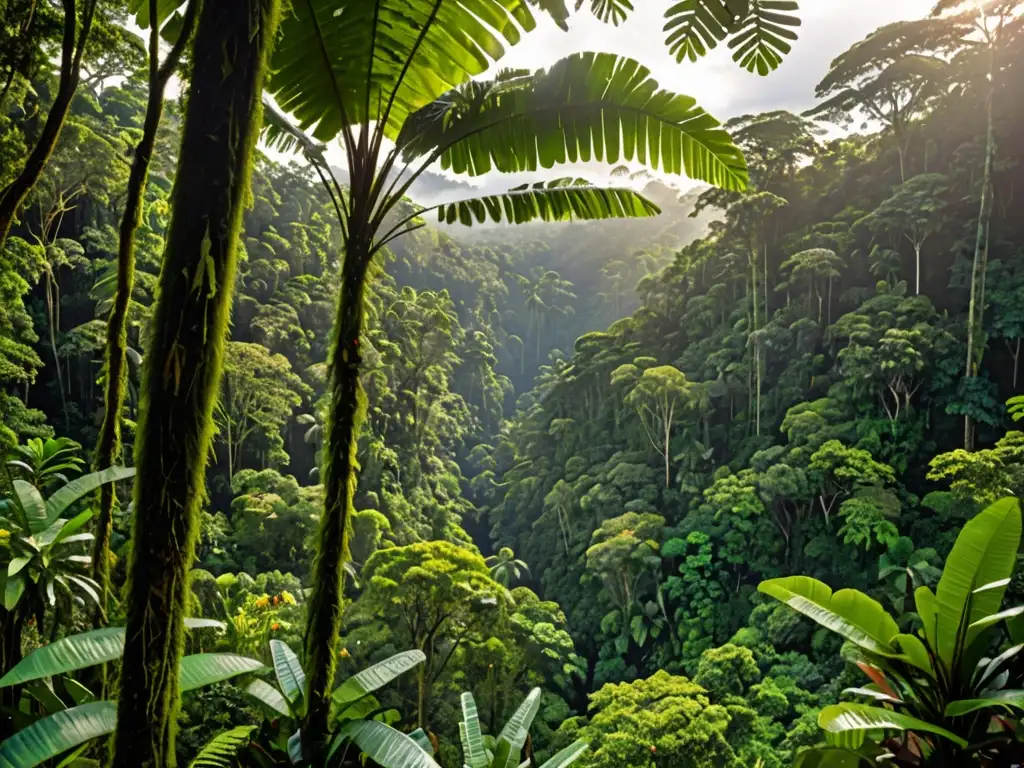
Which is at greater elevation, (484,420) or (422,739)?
(422,739)

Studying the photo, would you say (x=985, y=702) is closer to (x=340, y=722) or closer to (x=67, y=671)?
(x=340, y=722)

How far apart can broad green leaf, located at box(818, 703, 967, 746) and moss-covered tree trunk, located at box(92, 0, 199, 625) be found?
9.91 feet

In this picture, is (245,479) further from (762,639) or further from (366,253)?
(366,253)

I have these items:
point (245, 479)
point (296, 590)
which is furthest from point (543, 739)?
point (245, 479)

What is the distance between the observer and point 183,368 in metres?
1.31

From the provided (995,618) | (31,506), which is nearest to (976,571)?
(995,618)

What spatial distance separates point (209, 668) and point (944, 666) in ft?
9.85

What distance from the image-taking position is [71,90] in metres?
3.30

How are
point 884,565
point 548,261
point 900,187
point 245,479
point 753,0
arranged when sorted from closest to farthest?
point 753,0, point 884,565, point 245,479, point 900,187, point 548,261

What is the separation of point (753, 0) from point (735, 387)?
60.0 ft

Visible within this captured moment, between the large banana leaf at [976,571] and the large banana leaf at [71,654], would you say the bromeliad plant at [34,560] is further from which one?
the large banana leaf at [976,571]

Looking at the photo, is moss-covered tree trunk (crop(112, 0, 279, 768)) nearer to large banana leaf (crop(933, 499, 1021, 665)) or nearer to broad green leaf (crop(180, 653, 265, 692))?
broad green leaf (crop(180, 653, 265, 692))

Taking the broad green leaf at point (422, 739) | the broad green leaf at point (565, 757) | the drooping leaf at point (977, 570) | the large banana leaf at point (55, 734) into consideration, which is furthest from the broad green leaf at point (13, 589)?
the drooping leaf at point (977, 570)

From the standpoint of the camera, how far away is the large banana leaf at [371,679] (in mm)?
2558
